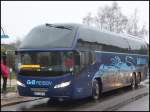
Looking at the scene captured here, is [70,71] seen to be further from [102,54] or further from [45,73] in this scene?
[102,54]

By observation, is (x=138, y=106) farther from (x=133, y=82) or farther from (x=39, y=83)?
(x=133, y=82)

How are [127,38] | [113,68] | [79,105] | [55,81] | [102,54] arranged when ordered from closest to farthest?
1. [55,81]
2. [79,105]
3. [102,54]
4. [113,68]
5. [127,38]

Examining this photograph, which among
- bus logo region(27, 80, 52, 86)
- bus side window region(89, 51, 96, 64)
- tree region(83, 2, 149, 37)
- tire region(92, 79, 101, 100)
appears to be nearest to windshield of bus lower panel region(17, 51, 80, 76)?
bus logo region(27, 80, 52, 86)

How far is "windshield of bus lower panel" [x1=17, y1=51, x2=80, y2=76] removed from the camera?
1698 centimetres

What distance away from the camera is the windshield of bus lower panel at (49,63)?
17.0 metres

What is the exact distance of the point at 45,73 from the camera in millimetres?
17172

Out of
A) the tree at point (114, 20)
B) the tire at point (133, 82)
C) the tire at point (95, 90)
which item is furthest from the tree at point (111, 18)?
the tire at point (95, 90)

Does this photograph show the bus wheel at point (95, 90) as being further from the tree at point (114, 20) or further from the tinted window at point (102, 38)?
the tree at point (114, 20)

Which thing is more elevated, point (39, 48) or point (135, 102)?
point (39, 48)

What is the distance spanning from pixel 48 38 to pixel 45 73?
1359mm

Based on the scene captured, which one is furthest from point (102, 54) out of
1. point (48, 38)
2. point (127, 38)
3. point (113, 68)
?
point (127, 38)

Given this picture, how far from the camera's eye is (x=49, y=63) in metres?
17.1

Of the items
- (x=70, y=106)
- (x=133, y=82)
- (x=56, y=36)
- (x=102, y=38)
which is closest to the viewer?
(x=56, y=36)

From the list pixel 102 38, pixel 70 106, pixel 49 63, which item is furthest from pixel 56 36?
pixel 102 38
